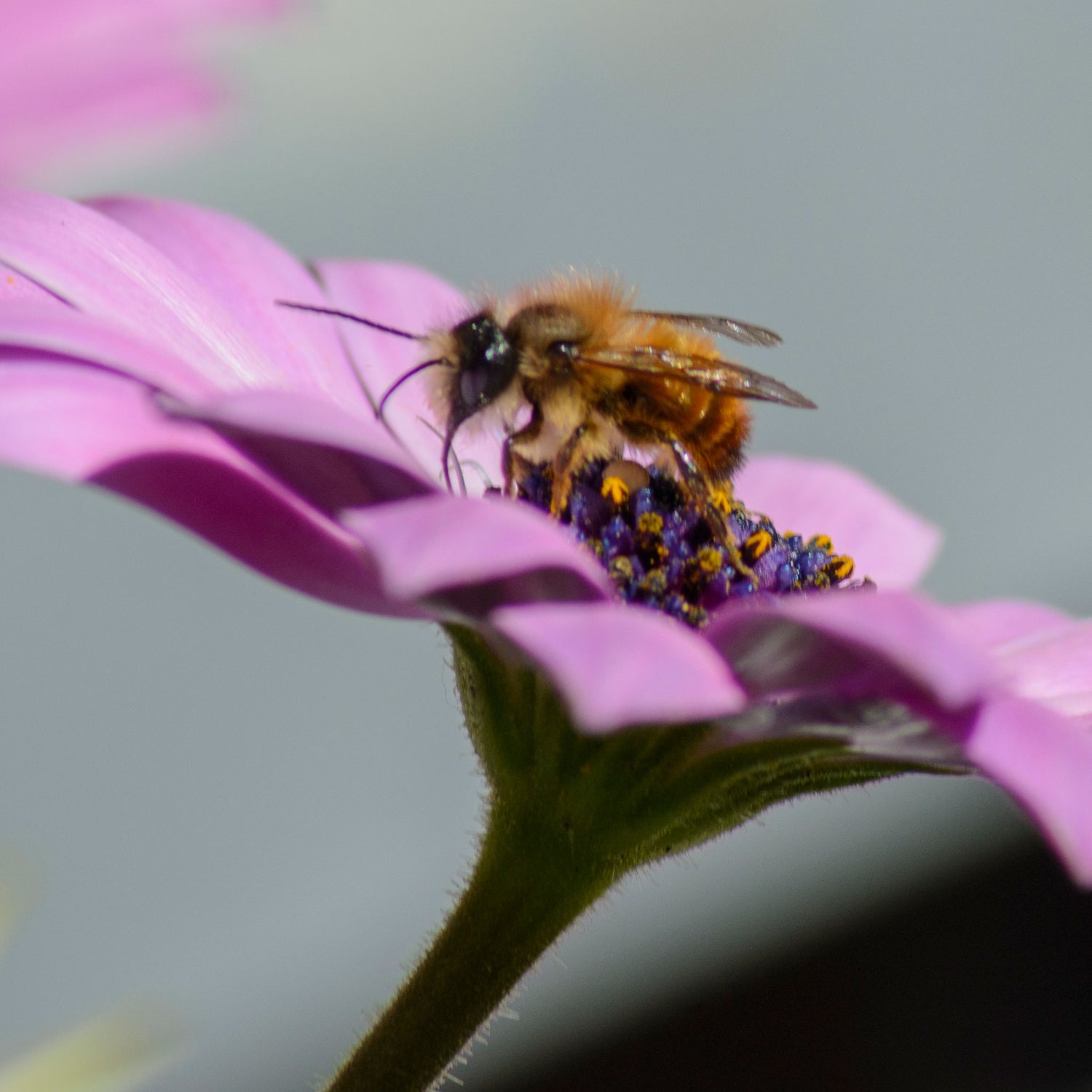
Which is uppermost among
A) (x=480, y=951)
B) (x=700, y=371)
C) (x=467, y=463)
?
(x=700, y=371)

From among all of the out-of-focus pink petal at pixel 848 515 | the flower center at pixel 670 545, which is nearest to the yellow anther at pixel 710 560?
the flower center at pixel 670 545

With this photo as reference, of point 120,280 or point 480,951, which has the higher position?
point 120,280

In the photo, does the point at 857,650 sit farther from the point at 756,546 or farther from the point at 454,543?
the point at 756,546

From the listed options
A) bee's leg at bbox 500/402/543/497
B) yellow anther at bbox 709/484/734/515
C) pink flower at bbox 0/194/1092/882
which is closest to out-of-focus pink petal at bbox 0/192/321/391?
pink flower at bbox 0/194/1092/882

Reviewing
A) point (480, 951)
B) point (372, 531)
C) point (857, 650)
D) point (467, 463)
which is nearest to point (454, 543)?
point (372, 531)

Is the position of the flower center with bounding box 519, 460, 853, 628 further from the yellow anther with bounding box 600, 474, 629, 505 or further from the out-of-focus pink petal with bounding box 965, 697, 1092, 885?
the out-of-focus pink petal with bounding box 965, 697, 1092, 885

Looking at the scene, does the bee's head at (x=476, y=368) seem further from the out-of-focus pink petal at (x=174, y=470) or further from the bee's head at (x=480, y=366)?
the out-of-focus pink petal at (x=174, y=470)
